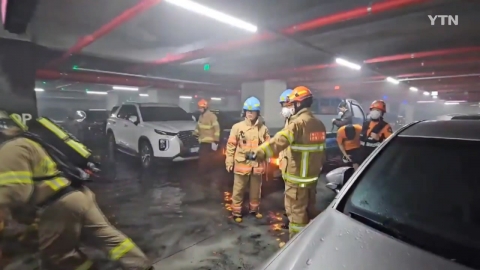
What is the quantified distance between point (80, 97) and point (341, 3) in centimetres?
→ 440

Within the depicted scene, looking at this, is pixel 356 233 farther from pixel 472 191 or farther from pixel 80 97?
pixel 80 97

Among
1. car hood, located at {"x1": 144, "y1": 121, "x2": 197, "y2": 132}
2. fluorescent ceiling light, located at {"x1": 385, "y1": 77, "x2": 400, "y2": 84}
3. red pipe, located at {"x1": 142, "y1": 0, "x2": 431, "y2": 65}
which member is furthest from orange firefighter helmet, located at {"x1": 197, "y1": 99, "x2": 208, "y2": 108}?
fluorescent ceiling light, located at {"x1": 385, "y1": 77, "x2": 400, "y2": 84}

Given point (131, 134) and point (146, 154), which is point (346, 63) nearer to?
point (146, 154)

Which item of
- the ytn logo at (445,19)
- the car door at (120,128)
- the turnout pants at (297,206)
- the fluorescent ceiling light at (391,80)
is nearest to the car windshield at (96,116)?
the car door at (120,128)

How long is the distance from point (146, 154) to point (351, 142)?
4.39 meters

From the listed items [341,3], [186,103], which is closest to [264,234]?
[186,103]

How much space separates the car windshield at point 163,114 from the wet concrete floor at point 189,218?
116 cm

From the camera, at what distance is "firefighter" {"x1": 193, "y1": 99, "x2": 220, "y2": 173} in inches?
224

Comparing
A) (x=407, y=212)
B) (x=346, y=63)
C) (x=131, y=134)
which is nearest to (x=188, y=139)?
(x=131, y=134)

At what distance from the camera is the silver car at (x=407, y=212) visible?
1174 millimetres

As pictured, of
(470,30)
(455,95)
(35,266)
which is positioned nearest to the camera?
(35,266)

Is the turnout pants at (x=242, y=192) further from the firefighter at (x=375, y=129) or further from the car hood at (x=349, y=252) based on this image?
the car hood at (x=349, y=252)

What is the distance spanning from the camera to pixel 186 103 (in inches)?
200

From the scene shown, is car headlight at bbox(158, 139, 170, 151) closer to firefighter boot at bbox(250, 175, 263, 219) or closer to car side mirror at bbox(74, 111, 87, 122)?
car side mirror at bbox(74, 111, 87, 122)
